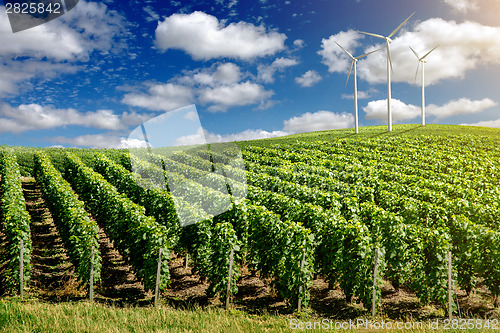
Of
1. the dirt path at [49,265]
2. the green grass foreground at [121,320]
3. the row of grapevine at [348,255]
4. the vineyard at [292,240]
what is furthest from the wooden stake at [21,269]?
the row of grapevine at [348,255]

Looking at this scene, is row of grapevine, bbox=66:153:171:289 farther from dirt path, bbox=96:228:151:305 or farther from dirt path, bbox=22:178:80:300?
dirt path, bbox=22:178:80:300

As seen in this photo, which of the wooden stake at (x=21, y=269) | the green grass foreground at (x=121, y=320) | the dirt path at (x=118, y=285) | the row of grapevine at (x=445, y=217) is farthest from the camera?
the dirt path at (x=118, y=285)

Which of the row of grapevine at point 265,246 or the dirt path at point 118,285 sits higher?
the row of grapevine at point 265,246

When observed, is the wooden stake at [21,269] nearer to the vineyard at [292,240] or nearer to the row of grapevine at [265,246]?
the vineyard at [292,240]

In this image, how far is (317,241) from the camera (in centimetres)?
1182

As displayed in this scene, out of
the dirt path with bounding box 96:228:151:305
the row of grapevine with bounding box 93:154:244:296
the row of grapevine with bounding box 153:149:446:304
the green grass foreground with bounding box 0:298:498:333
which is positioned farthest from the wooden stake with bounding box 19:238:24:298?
the row of grapevine with bounding box 153:149:446:304

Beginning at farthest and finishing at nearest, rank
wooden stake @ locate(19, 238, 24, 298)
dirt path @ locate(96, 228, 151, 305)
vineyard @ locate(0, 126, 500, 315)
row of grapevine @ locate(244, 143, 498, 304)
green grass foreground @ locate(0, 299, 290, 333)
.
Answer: dirt path @ locate(96, 228, 151, 305) < wooden stake @ locate(19, 238, 24, 298) < row of grapevine @ locate(244, 143, 498, 304) < vineyard @ locate(0, 126, 500, 315) < green grass foreground @ locate(0, 299, 290, 333)

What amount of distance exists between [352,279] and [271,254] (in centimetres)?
301

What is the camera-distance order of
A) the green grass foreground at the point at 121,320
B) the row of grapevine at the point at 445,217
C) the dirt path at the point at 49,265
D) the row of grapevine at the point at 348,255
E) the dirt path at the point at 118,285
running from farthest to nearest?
the dirt path at the point at 49,265 < the dirt path at the point at 118,285 < the row of grapevine at the point at 445,217 < the row of grapevine at the point at 348,255 < the green grass foreground at the point at 121,320

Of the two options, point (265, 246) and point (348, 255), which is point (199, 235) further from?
point (348, 255)

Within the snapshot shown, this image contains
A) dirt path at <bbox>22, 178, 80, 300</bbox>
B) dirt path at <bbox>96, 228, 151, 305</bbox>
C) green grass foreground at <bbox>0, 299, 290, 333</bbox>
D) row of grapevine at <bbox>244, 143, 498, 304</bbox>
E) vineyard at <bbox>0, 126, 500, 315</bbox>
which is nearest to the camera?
green grass foreground at <bbox>0, 299, 290, 333</bbox>

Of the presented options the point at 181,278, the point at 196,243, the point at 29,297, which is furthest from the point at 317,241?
the point at 29,297

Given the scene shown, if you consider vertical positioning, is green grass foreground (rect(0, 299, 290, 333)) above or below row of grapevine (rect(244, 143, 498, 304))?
below

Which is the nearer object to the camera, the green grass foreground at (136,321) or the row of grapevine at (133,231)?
the green grass foreground at (136,321)
